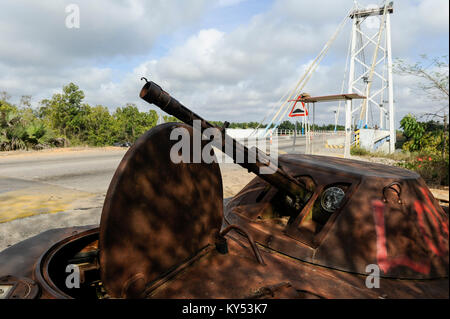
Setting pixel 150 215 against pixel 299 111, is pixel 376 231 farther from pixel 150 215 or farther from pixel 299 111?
pixel 299 111

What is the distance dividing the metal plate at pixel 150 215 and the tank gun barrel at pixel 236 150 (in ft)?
0.48

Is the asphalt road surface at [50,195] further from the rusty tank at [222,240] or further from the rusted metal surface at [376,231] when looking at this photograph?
the rusted metal surface at [376,231]

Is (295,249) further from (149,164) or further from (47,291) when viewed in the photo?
(47,291)

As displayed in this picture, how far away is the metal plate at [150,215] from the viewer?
1616mm

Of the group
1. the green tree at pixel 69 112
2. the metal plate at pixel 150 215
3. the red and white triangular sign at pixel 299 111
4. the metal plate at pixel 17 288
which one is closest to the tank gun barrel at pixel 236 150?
the metal plate at pixel 150 215

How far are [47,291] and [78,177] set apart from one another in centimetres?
1033

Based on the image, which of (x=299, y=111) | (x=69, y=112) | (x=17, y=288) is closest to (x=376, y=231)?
(x=17, y=288)

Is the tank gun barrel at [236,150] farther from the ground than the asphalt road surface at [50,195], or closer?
farther from the ground

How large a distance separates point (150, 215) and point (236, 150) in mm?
949

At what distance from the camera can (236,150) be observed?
245cm

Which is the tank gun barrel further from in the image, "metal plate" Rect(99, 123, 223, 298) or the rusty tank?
"metal plate" Rect(99, 123, 223, 298)

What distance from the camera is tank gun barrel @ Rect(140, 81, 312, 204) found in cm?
196

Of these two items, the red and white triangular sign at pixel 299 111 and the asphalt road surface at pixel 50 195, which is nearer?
the asphalt road surface at pixel 50 195

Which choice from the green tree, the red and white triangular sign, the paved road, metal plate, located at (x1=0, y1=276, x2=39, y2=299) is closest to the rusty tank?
metal plate, located at (x1=0, y1=276, x2=39, y2=299)
